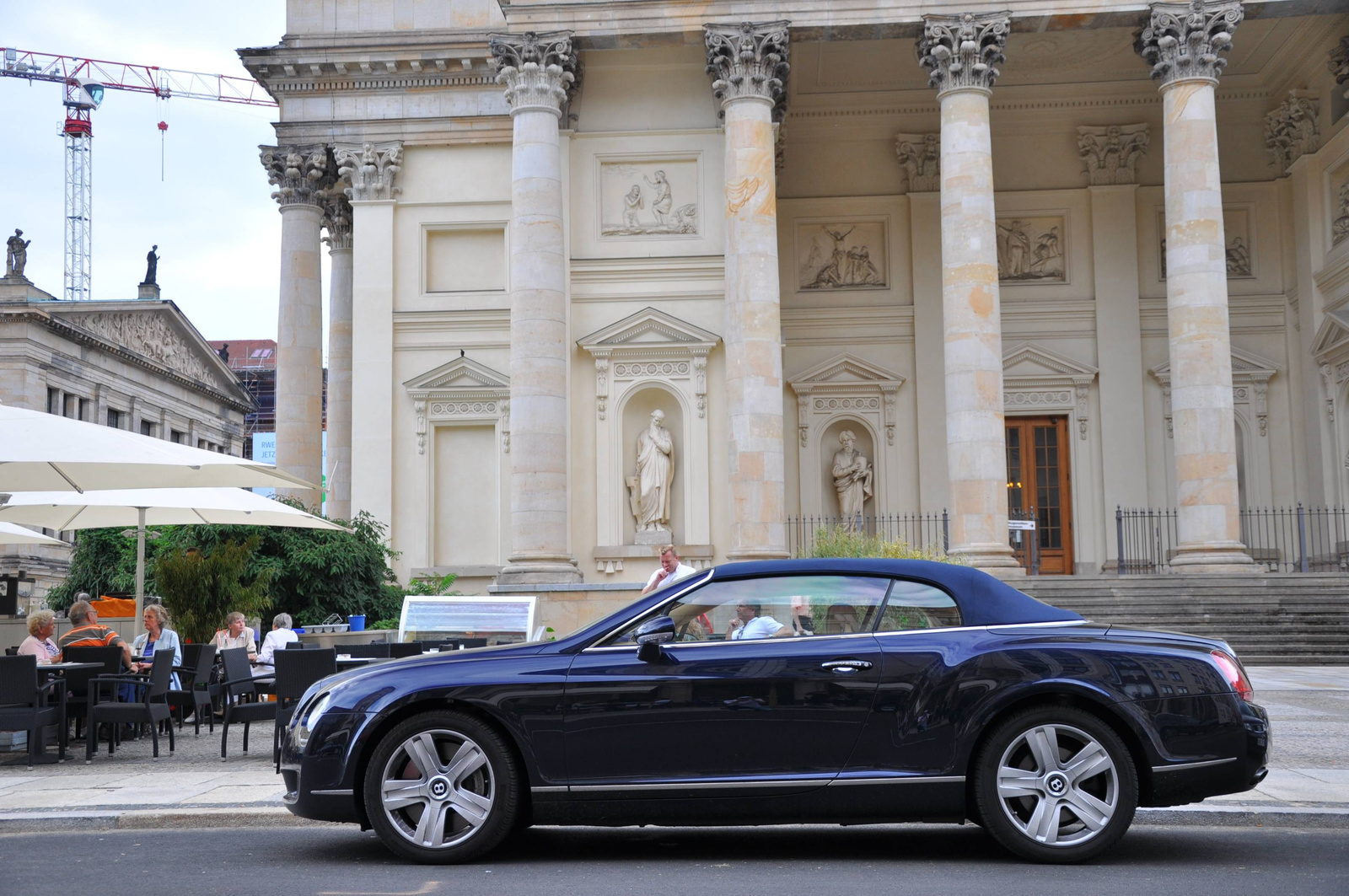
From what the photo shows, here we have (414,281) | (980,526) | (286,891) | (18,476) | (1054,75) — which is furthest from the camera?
(1054,75)

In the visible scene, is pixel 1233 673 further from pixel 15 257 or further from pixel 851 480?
pixel 15 257

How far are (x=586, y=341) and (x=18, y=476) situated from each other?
1433 cm

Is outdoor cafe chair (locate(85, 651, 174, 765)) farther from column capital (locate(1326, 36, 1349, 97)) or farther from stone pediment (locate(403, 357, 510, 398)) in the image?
column capital (locate(1326, 36, 1349, 97))

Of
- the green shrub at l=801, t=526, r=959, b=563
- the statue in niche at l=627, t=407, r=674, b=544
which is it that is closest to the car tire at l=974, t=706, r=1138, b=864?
the green shrub at l=801, t=526, r=959, b=563

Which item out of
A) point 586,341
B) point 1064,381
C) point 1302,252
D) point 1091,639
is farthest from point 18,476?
point 1302,252

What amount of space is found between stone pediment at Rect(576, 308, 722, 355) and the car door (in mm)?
19332

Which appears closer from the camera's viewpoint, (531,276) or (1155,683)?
(1155,683)

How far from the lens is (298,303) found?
1157 inches

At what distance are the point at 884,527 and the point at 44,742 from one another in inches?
798

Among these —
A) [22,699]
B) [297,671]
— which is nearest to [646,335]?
[297,671]

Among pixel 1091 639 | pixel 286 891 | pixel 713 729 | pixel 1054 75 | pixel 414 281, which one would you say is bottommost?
pixel 286 891

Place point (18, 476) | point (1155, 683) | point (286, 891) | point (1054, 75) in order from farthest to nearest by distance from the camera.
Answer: point (1054, 75) < point (18, 476) < point (1155, 683) < point (286, 891)

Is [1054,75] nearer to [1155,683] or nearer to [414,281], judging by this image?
[414,281]

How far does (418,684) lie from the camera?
6.98 meters
